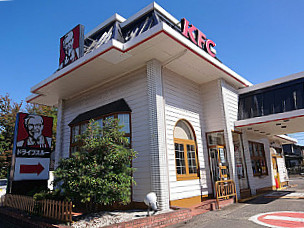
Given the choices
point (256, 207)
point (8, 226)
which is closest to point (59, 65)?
point (8, 226)

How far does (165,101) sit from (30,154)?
22.0ft

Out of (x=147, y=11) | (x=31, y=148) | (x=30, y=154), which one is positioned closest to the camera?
(x=147, y=11)

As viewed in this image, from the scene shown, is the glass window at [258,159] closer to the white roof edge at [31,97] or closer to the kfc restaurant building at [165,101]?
the kfc restaurant building at [165,101]

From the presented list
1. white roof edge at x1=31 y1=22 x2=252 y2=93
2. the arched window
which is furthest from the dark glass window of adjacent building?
the arched window

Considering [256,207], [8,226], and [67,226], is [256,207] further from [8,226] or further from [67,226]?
Answer: [8,226]

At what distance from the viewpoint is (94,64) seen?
8773mm

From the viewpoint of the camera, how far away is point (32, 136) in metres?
10.5

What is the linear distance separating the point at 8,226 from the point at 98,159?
3.95 meters

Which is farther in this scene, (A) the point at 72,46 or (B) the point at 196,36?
(A) the point at 72,46

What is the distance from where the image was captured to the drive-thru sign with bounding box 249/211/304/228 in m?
5.67

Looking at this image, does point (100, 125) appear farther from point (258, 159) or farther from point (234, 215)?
point (258, 159)

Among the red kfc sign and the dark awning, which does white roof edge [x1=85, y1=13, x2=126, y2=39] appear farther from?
the dark awning

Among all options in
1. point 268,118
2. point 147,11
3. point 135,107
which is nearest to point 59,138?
point 135,107

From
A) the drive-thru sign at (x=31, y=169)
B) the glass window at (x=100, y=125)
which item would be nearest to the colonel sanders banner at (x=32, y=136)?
the drive-thru sign at (x=31, y=169)
